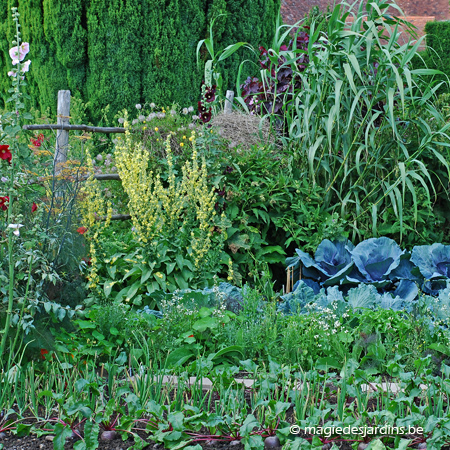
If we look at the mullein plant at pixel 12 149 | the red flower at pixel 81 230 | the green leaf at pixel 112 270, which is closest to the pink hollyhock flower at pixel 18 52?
the mullein plant at pixel 12 149

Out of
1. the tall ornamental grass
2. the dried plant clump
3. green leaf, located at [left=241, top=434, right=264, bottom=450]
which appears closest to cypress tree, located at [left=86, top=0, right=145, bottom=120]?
the dried plant clump

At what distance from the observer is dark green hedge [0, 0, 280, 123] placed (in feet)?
20.2

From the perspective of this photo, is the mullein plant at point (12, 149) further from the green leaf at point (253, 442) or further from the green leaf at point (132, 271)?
the green leaf at point (132, 271)

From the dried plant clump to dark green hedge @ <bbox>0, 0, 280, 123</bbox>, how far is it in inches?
91.0

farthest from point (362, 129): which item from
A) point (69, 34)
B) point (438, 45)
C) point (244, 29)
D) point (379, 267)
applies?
point (438, 45)

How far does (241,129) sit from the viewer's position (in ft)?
13.8

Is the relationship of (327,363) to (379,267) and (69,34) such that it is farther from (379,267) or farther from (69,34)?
(69,34)

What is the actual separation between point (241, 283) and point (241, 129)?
4.79 ft

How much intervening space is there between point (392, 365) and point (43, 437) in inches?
48.3

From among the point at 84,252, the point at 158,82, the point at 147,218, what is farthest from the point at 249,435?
the point at 158,82

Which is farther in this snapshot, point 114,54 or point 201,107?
point 114,54

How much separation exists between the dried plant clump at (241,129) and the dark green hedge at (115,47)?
231cm

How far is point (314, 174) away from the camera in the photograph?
11.6ft

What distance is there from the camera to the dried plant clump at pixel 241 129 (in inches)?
164
